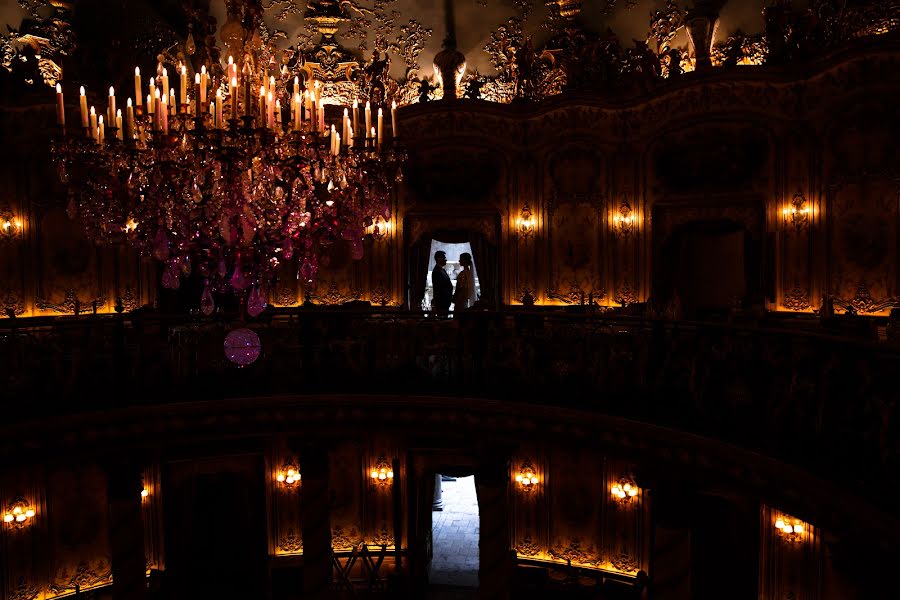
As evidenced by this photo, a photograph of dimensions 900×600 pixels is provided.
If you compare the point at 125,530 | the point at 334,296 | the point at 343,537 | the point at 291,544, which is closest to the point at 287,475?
the point at 291,544

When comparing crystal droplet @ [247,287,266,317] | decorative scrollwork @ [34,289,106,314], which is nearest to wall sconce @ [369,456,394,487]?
decorative scrollwork @ [34,289,106,314]

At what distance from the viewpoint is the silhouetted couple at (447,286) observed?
32.4 feet

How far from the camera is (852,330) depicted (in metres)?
7.42

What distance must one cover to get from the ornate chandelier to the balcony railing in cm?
192

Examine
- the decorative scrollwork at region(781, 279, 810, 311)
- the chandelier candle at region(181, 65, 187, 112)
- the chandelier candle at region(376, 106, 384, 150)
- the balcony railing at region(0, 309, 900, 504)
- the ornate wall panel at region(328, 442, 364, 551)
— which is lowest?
the ornate wall panel at region(328, 442, 364, 551)

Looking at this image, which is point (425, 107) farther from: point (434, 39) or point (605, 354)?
point (605, 354)

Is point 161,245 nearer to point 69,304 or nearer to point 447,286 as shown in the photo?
point 447,286

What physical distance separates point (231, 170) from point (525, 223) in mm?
7315

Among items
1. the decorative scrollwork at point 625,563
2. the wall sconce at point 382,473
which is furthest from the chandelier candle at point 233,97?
the decorative scrollwork at point 625,563

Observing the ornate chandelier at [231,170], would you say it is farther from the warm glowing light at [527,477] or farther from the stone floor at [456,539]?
the stone floor at [456,539]

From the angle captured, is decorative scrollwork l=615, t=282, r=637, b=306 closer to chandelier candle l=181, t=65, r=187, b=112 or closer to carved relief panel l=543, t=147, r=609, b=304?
carved relief panel l=543, t=147, r=609, b=304

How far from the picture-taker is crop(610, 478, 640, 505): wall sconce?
10656 mm

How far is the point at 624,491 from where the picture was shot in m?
10.7

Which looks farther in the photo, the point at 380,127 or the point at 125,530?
the point at 125,530
